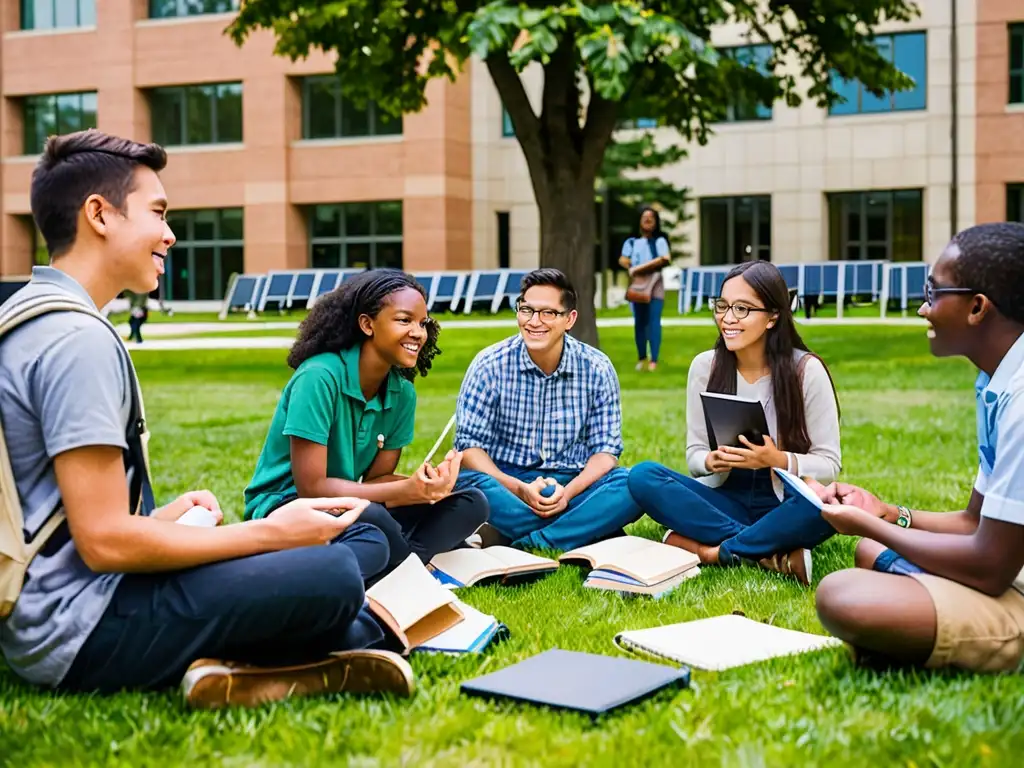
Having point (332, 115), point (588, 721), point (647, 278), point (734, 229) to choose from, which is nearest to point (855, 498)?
point (588, 721)

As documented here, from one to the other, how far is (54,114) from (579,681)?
41.0 metres

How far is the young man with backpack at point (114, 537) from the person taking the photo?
309 centimetres

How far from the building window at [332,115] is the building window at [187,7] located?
3.31 meters

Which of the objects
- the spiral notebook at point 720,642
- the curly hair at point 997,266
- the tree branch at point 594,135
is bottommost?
the spiral notebook at point 720,642

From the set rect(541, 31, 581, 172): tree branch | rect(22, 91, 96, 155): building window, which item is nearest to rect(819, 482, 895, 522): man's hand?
rect(541, 31, 581, 172): tree branch

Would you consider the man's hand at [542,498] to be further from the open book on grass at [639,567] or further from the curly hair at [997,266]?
the curly hair at [997,266]

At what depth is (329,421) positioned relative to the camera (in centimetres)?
470

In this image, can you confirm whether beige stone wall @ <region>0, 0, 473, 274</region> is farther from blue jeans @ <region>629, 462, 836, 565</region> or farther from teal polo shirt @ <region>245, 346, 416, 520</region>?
teal polo shirt @ <region>245, 346, 416, 520</region>

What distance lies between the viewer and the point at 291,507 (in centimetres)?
336

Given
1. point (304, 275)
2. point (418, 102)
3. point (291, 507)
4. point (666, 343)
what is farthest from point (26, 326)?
point (304, 275)

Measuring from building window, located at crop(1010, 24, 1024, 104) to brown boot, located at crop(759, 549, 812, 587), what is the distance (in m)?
32.1

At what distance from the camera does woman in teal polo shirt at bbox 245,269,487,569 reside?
4633 mm

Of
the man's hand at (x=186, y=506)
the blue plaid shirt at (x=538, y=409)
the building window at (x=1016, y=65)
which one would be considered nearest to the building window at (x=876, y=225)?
the building window at (x=1016, y=65)

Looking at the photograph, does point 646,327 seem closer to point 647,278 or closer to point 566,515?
point 647,278
